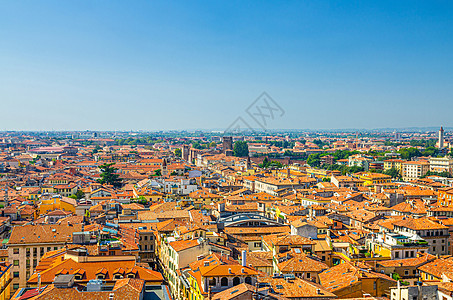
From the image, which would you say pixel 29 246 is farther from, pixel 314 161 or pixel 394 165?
pixel 314 161

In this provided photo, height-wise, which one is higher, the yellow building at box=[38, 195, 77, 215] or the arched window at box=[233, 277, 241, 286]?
the arched window at box=[233, 277, 241, 286]

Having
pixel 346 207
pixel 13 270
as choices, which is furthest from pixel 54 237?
pixel 346 207

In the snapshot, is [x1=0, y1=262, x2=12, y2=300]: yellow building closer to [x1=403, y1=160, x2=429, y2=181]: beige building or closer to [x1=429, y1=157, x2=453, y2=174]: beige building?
[x1=403, y1=160, x2=429, y2=181]: beige building

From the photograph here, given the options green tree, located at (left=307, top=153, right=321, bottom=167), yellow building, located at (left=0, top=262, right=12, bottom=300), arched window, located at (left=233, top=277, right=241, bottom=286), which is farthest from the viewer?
green tree, located at (left=307, top=153, right=321, bottom=167)

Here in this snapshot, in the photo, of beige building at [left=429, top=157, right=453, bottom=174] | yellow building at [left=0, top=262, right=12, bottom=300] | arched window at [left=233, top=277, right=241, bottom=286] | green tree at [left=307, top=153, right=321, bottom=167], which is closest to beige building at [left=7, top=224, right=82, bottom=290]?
yellow building at [left=0, top=262, right=12, bottom=300]

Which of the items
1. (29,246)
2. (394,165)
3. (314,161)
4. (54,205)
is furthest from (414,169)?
(29,246)

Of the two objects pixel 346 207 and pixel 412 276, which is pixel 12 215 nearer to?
pixel 346 207
